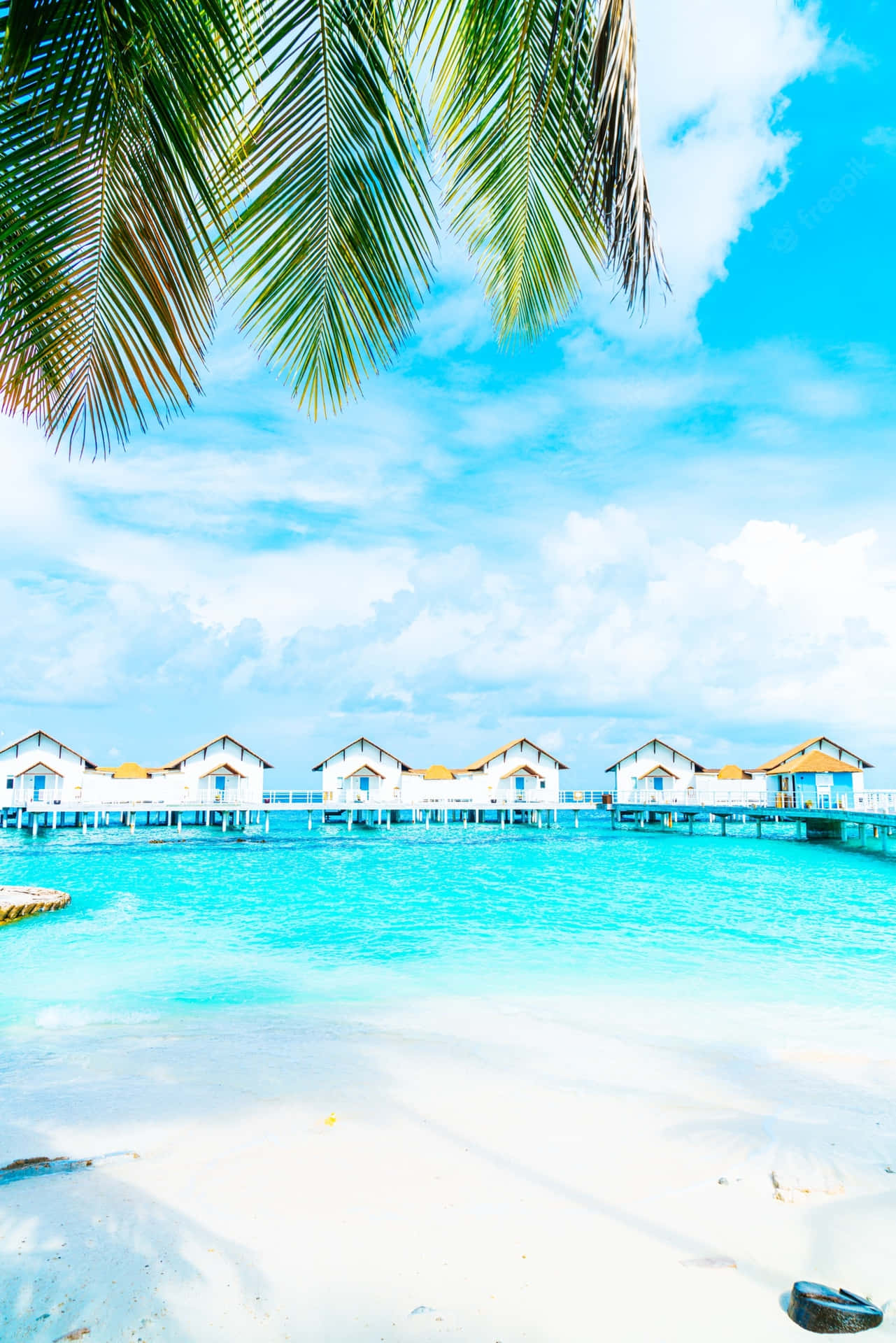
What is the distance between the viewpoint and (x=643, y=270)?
8.13 ft

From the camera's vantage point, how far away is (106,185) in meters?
2.21

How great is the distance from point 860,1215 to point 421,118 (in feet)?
18.2

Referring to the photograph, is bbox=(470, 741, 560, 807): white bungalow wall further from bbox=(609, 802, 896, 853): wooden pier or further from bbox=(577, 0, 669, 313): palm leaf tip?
bbox=(577, 0, 669, 313): palm leaf tip

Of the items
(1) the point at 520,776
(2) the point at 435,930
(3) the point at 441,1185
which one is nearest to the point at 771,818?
(1) the point at 520,776

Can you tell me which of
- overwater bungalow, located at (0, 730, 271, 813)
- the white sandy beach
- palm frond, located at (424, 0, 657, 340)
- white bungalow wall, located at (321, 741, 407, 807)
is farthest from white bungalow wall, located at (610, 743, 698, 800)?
palm frond, located at (424, 0, 657, 340)

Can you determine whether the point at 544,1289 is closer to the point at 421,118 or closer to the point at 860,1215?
the point at 860,1215

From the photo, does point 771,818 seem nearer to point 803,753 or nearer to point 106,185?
point 803,753

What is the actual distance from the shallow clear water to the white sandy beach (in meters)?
2.62

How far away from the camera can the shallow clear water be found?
437 inches

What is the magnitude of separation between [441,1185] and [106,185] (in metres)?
5.24

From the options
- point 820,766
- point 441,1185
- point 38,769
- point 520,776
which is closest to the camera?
point 441,1185

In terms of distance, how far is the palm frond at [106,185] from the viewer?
2072 mm

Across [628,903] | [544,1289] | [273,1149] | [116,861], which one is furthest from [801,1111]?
[116,861]

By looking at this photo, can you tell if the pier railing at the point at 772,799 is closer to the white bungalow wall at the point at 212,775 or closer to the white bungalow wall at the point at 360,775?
the white bungalow wall at the point at 360,775
